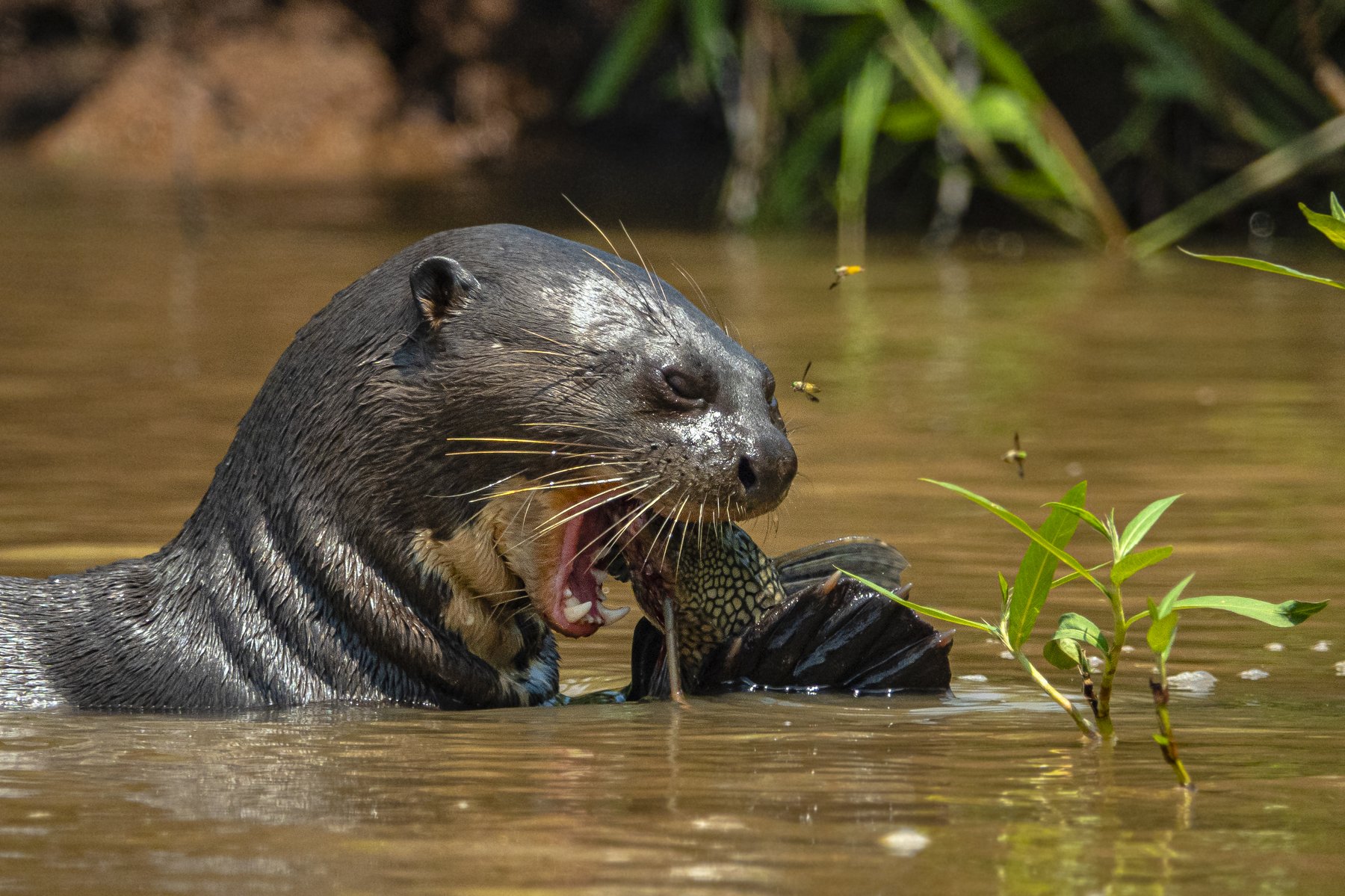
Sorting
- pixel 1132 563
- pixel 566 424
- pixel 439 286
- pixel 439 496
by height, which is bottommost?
pixel 1132 563

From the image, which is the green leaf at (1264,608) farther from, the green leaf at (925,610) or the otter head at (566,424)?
the otter head at (566,424)

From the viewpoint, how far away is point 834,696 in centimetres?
338

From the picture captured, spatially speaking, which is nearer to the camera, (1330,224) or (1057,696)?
(1057,696)

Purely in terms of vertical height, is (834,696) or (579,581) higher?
(579,581)

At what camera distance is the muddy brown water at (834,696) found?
88.5 inches

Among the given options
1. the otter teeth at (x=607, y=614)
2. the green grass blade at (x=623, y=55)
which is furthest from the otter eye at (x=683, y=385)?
the green grass blade at (x=623, y=55)

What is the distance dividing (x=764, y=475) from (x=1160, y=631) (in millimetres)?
777

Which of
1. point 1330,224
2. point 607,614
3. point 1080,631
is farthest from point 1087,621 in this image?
point 607,614

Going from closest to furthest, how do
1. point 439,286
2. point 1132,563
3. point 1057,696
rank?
point 1132,563, point 1057,696, point 439,286

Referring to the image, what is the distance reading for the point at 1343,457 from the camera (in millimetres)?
5594

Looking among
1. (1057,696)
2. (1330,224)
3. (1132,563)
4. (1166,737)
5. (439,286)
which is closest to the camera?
(1166,737)

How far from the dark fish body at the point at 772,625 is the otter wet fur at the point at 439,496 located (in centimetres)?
12

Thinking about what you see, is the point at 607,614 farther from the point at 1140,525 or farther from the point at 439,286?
the point at 1140,525

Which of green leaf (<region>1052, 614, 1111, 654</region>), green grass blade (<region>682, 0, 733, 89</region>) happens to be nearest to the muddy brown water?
green leaf (<region>1052, 614, 1111, 654</region>)
